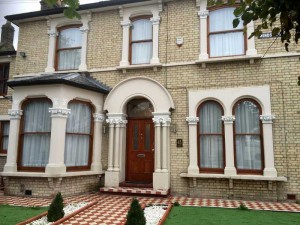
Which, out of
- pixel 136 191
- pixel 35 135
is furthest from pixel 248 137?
pixel 35 135

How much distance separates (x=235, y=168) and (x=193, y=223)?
3282mm

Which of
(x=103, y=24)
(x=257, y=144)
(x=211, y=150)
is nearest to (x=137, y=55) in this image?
(x=103, y=24)

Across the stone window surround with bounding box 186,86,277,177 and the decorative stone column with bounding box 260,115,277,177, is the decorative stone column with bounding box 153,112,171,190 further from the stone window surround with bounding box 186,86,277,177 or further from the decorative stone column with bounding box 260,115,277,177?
the decorative stone column with bounding box 260,115,277,177

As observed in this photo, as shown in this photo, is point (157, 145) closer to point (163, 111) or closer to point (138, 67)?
point (163, 111)

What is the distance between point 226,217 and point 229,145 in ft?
9.28

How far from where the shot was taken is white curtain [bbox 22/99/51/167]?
8.88 m

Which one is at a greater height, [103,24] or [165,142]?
[103,24]

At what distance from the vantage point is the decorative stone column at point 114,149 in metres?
9.33

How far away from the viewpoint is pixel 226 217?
6.21 m

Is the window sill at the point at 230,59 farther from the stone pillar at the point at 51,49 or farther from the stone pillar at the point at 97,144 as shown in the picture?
the stone pillar at the point at 51,49

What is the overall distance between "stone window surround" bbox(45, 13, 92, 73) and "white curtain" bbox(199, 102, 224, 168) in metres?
4.88

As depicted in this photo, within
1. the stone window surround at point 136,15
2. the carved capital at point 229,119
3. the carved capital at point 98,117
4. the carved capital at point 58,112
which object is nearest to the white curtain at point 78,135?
the carved capital at point 98,117

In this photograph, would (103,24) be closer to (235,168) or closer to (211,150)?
(211,150)

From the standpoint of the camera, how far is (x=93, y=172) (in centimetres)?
935
